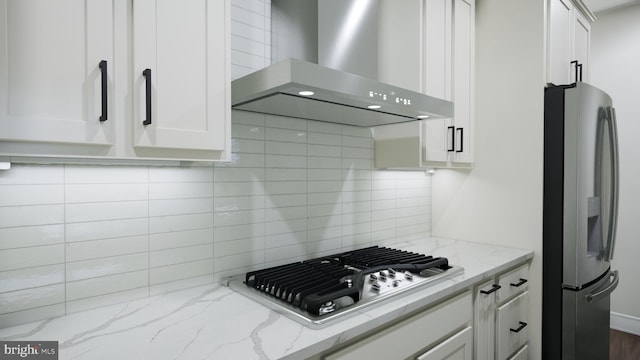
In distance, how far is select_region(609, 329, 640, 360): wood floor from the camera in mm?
2785

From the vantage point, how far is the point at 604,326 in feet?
7.47

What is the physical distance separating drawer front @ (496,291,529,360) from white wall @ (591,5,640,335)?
1.80 metres

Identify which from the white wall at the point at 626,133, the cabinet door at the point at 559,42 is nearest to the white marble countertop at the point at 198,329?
the cabinet door at the point at 559,42

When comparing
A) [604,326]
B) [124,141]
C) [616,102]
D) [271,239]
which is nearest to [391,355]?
[271,239]

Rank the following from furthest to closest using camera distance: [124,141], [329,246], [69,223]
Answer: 1. [329,246]
2. [69,223]
3. [124,141]

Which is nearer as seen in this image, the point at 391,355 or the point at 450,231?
the point at 391,355

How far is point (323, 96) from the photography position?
133 cm

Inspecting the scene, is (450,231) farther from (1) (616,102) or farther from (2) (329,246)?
(1) (616,102)

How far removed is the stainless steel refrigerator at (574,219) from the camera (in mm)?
1989

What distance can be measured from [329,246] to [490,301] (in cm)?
85

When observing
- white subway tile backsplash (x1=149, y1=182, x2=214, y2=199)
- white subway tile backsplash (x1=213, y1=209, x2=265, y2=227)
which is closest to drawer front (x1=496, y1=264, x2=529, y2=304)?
white subway tile backsplash (x1=213, y1=209, x2=265, y2=227)

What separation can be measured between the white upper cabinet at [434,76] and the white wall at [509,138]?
0.10 meters

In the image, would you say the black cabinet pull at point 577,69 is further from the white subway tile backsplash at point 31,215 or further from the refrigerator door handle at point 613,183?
the white subway tile backsplash at point 31,215

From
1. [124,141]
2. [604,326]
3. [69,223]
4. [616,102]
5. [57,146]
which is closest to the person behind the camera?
[57,146]
